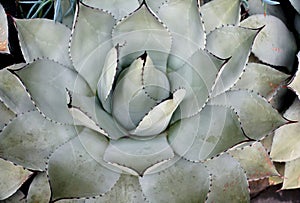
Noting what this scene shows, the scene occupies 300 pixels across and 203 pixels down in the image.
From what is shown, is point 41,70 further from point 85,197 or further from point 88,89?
point 85,197

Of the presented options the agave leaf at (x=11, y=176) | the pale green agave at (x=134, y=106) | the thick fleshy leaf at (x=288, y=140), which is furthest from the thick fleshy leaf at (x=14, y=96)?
the thick fleshy leaf at (x=288, y=140)

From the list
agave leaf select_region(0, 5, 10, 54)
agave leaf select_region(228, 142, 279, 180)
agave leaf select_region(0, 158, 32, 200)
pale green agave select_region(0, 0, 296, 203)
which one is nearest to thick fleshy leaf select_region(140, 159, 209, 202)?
pale green agave select_region(0, 0, 296, 203)

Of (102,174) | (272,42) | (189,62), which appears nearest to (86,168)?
(102,174)

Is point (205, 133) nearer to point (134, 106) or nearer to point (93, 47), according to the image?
point (134, 106)

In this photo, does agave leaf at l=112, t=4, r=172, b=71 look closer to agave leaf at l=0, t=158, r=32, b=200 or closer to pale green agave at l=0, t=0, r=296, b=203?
pale green agave at l=0, t=0, r=296, b=203

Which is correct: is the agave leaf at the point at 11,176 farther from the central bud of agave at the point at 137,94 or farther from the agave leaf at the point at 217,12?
the agave leaf at the point at 217,12
